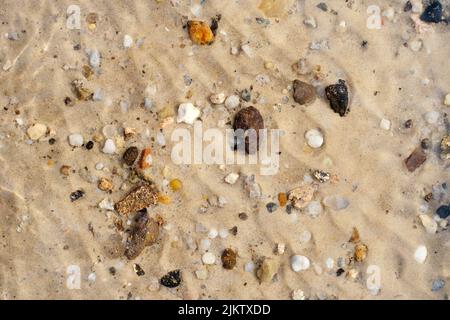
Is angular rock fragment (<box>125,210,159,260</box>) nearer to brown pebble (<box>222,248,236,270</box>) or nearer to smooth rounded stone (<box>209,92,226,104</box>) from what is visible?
brown pebble (<box>222,248,236,270</box>)

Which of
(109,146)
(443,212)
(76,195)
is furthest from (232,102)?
(443,212)

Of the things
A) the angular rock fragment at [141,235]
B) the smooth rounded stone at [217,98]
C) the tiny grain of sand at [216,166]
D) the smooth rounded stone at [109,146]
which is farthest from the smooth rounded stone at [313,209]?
the smooth rounded stone at [109,146]

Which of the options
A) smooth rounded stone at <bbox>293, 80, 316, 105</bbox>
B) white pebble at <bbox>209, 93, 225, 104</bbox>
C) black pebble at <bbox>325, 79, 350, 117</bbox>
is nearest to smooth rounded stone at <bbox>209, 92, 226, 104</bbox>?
white pebble at <bbox>209, 93, 225, 104</bbox>

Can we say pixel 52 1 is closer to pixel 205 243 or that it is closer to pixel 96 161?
pixel 96 161

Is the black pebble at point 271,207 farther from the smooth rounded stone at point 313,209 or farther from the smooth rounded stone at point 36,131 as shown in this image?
the smooth rounded stone at point 36,131

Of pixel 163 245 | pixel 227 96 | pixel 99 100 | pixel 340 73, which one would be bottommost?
pixel 163 245

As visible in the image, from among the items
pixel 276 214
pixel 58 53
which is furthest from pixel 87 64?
pixel 276 214
